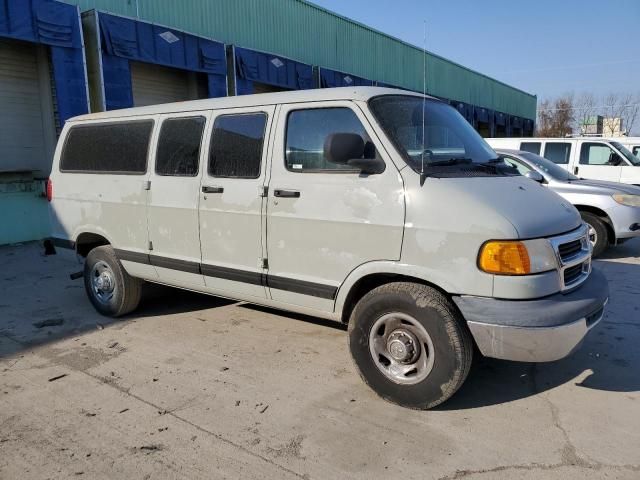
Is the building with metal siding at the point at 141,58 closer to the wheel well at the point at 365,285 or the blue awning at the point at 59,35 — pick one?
the blue awning at the point at 59,35

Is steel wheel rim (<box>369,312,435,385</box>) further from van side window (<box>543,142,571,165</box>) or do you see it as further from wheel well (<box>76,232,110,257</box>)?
van side window (<box>543,142,571,165</box>)

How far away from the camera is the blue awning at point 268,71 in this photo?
49.7ft

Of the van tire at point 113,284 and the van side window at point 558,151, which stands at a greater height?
the van side window at point 558,151

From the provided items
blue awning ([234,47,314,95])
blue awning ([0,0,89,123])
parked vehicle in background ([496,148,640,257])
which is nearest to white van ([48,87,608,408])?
parked vehicle in background ([496,148,640,257])

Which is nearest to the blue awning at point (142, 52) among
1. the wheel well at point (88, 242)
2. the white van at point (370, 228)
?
the wheel well at point (88, 242)

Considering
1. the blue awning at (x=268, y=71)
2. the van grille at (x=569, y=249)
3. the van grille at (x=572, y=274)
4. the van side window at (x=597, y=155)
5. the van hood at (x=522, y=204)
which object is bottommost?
the van grille at (x=572, y=274)

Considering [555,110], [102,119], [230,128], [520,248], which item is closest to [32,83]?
[102,119]

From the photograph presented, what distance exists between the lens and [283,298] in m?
4.01

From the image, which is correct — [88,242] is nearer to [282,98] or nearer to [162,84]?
[282,98]

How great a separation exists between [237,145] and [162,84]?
36.9 feet

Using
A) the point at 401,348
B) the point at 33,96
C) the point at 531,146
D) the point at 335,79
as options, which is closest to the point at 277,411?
the point at 401,348

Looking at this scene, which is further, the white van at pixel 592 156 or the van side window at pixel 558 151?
the van side window at pixel 558 151

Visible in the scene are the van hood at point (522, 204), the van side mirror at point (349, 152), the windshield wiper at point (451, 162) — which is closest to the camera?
the van hood at point (522, 204)

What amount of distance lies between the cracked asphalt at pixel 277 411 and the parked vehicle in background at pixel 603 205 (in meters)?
3.15
